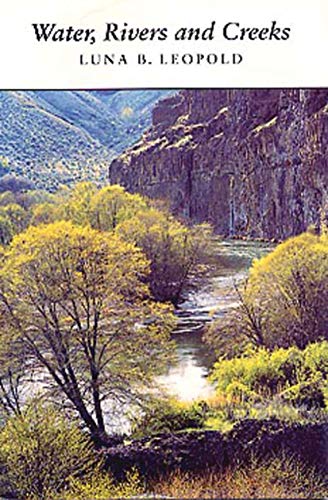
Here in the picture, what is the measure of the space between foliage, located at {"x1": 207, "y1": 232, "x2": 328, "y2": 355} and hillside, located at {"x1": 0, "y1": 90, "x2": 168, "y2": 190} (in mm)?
805

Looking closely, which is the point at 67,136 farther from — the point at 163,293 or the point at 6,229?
the point at 163,293

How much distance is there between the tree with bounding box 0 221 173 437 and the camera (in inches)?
115

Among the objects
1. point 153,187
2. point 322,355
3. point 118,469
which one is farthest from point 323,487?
point 153,187

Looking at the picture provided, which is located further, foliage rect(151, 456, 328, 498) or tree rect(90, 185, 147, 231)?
tree rect(90, 185, 147, 231)

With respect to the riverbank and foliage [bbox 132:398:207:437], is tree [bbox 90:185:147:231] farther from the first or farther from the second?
the riverbank

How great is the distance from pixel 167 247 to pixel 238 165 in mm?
506

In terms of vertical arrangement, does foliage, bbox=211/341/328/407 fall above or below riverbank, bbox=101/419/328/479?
above

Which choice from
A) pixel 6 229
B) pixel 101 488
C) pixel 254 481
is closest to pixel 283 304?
pixel 254 481

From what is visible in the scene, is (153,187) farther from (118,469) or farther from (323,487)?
(323,487)

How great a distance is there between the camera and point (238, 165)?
3174 millimetres

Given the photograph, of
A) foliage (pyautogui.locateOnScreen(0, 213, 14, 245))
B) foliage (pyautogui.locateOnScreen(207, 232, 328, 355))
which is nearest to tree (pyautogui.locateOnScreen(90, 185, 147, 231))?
foliage (pyautogui.locateOnScreen(0, 213, 14, 245))
